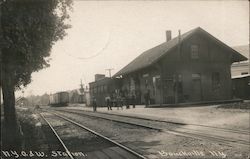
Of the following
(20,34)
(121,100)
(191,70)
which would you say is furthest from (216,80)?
(20,34)

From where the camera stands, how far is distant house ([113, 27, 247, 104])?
101ft

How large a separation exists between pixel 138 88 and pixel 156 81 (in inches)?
207

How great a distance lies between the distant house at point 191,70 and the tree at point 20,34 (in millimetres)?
15843

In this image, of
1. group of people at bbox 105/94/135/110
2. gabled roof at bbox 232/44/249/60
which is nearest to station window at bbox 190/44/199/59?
group of people at bbox 105/94/135/110

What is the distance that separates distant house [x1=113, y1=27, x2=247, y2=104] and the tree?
52.0 feet

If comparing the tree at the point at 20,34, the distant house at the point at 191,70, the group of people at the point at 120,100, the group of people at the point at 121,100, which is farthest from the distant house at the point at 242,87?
the tree at the point at 20,34

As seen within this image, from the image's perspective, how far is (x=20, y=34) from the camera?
12789 millimetres

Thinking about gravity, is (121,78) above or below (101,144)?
above

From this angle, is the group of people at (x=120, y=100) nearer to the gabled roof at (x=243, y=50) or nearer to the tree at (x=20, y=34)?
the tree at (x=20, y=34)

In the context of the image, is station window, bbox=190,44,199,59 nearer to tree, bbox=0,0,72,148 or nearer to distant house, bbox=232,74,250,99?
distant house, bbox=232,74,250,99

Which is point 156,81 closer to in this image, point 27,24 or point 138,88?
point 138,88

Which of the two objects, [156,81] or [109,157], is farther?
[156,81]

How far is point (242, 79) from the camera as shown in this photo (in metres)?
32.4

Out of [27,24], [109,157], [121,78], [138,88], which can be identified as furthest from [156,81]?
[109,157]
